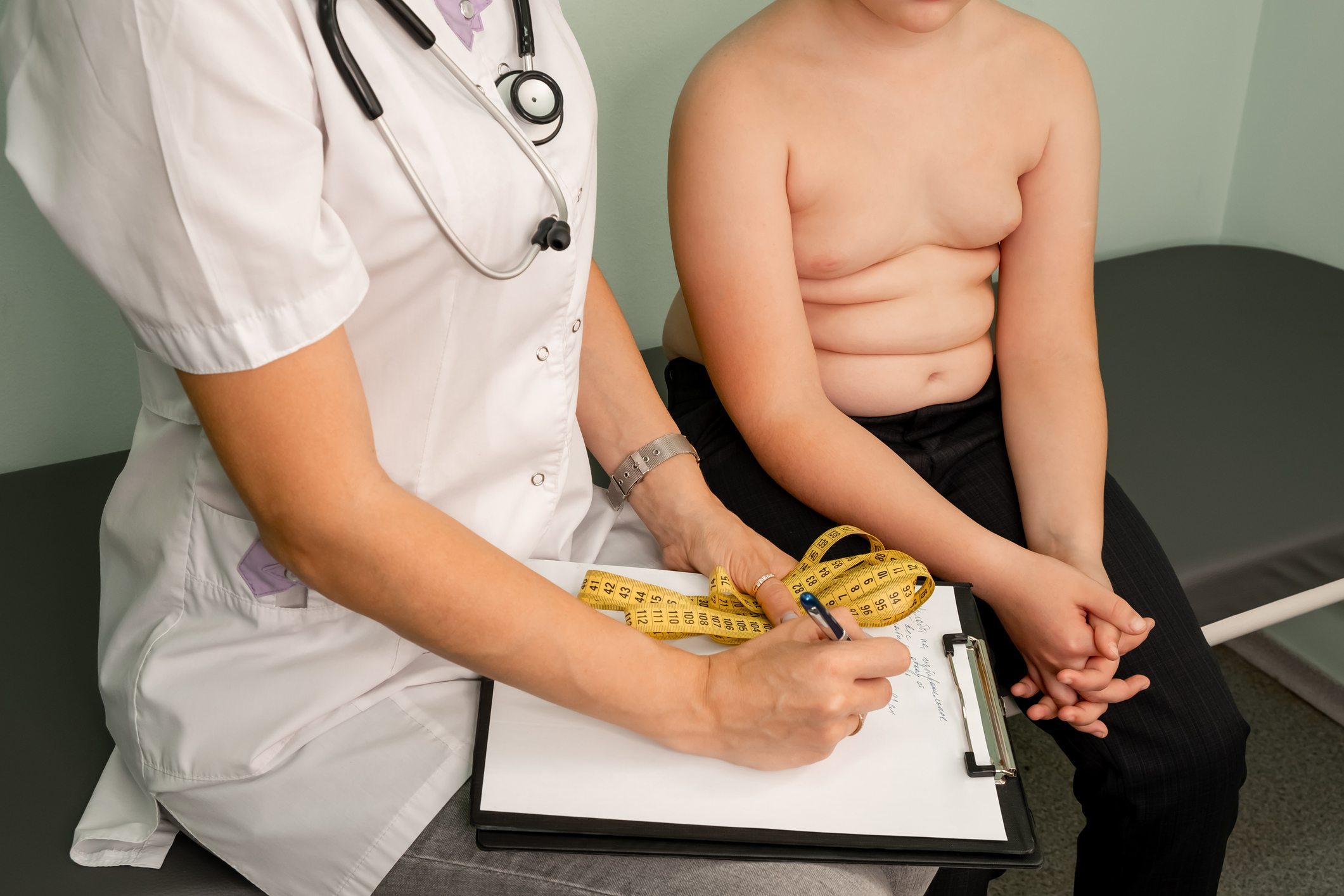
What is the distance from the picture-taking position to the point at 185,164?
2.13 ft

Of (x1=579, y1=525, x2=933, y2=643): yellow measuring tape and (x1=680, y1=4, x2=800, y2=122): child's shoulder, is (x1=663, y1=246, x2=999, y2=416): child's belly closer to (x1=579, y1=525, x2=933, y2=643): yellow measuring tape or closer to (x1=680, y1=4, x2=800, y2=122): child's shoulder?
(x1=680, y1=4, x2=800, y2=122): child's shoulder

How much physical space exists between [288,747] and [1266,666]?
1.93 metres

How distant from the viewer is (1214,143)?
7.48ft

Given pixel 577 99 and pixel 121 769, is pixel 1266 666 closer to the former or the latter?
pixel 577 99

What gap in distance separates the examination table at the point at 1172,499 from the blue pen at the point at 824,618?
1.84 feet

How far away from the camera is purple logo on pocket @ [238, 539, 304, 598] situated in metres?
0.89

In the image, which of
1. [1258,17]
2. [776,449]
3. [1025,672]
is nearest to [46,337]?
[776,449]

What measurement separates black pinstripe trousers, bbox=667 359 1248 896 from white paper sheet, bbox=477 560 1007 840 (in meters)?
0.34

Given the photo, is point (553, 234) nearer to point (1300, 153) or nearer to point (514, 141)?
point (514, 141)

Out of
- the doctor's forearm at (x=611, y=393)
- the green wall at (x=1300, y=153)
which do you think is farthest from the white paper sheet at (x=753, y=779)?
the green wall at (x=1300, y=153)

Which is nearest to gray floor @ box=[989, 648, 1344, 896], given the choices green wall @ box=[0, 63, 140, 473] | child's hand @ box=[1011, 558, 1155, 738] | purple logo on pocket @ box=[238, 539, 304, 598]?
child's hand @ box=[1011, 558, 1155, 738]

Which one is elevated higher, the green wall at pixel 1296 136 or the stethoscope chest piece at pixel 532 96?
the stethoscope chest piece at pixel 532 96

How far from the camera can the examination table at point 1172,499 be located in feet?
3.41

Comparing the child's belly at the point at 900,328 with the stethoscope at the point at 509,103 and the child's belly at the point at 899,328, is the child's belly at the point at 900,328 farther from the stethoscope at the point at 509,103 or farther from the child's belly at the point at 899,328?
the stethoscope at the point at 509,103
